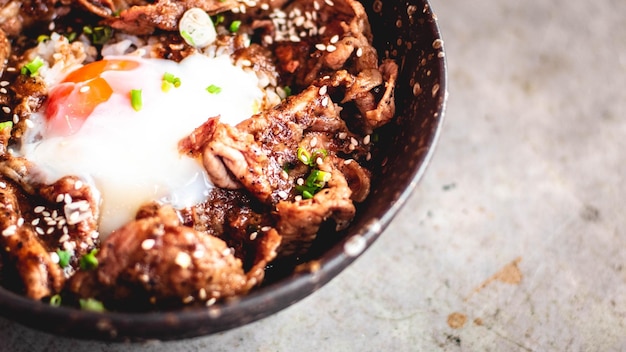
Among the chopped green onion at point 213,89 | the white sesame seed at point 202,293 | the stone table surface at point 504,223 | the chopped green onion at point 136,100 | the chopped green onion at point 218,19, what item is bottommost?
the stone table surface at point 504,223

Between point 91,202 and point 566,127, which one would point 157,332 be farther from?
point 566,127

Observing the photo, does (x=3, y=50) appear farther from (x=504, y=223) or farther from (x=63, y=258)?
(x=504, y=223)

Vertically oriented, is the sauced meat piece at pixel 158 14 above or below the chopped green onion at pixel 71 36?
above

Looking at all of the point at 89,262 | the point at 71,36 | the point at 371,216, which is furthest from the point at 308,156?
the point at 71,36

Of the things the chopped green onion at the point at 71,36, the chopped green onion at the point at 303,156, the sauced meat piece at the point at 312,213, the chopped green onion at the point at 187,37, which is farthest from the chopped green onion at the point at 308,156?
the chopped green onion at the point at 71,36

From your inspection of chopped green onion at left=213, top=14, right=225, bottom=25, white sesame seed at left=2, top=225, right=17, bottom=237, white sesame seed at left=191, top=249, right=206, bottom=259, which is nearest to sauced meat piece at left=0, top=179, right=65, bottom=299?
white sesame seed at left=2, top=225, right=17, bottom=237

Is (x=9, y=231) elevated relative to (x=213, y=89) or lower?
lower

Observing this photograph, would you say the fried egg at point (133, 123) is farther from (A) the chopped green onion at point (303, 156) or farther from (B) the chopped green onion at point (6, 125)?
(A) the chopped green onion at point (303, 156)
